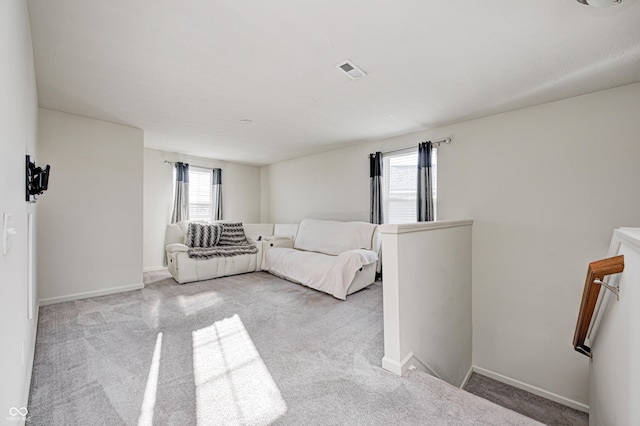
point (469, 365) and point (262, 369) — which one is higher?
point (262, 369)

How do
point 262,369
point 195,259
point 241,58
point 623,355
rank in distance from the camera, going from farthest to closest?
1. point 195,259
2. point 241,58
3. point 262,369
4. point 623,355

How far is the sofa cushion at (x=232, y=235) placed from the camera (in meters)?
4.89

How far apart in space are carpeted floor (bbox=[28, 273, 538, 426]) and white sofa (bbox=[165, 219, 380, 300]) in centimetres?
54

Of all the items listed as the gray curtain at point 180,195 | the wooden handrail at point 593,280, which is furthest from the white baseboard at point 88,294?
the wooden handrail at point 593,280

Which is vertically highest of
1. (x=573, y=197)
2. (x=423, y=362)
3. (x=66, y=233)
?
(x=573, y=197)

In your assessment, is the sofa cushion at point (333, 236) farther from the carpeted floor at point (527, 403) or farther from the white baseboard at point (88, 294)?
the white baseboard at point (88, 294)

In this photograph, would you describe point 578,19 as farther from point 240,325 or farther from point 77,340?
point 77,340

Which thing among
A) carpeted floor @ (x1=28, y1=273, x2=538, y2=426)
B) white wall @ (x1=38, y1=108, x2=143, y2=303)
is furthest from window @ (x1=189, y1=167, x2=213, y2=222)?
carpeted floor @ (x1=28, y1=273, x2=538, y2=426)

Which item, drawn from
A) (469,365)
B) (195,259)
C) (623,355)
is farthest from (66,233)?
(469,365)

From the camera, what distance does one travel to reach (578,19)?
164 centimetres

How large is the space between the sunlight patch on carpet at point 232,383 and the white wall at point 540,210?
291cm

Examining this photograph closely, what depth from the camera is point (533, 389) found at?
9.70 ft

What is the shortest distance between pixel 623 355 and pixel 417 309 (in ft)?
3.57

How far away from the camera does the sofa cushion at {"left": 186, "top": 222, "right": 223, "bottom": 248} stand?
4.54 m
